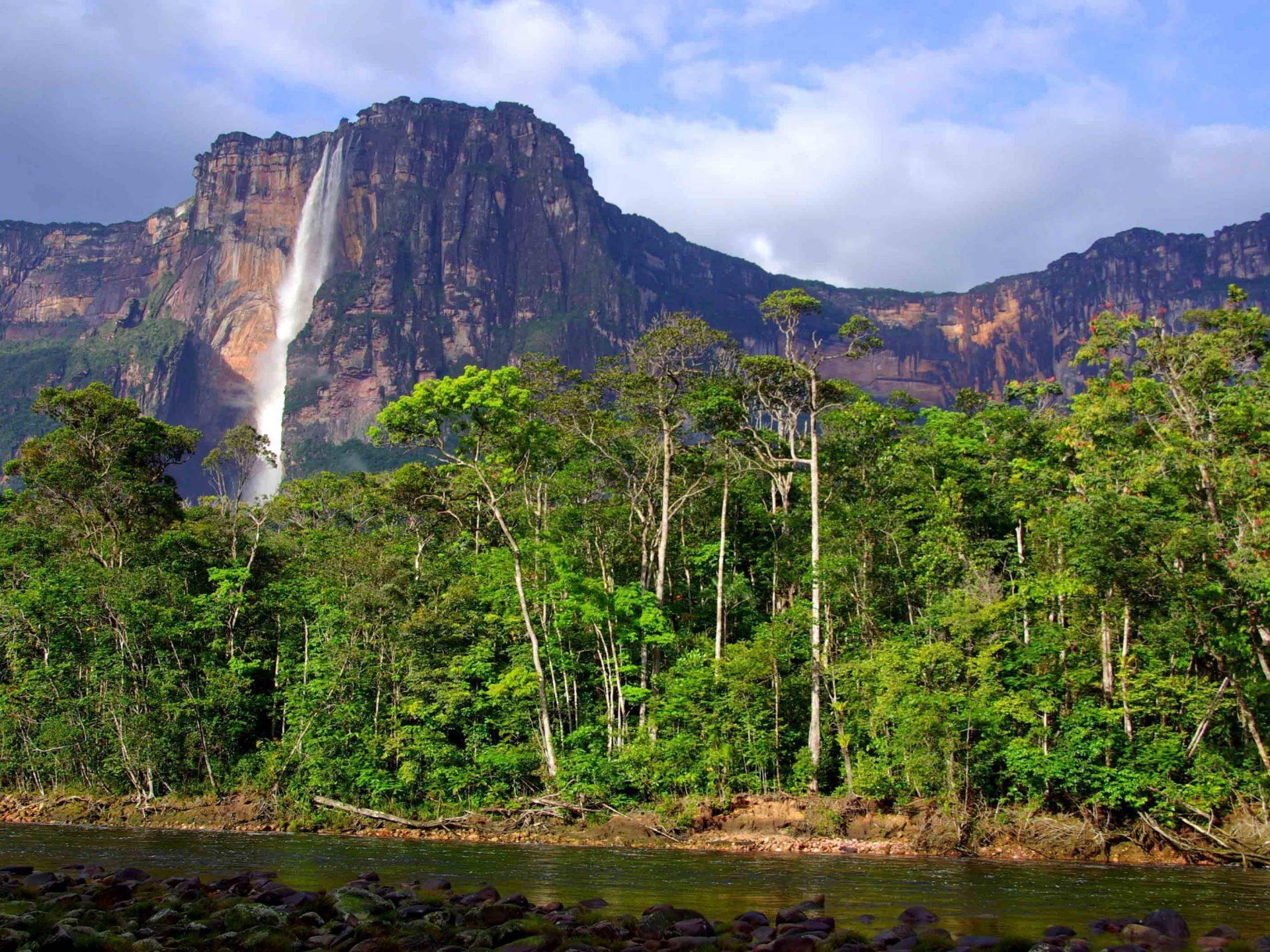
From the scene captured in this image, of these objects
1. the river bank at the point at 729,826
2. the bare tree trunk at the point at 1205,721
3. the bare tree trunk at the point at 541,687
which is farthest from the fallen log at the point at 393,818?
the bare tree trunk at the point at 1205,721

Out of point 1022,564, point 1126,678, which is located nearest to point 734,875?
point 1126,678

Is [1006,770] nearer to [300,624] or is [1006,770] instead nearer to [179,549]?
[300,624]

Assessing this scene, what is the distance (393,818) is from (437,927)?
22.8 m

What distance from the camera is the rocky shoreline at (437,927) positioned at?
1154 cm

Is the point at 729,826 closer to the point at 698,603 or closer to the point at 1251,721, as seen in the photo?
the point at 698,603

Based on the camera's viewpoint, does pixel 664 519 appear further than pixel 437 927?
Yes

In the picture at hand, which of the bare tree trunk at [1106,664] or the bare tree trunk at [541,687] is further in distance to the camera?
the bare tree trunk at [541,687]

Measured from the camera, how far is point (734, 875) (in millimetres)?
21891

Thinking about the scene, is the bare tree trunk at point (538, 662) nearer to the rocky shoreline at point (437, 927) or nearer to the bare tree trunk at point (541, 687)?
the bare tree trunk at point (541, 687)

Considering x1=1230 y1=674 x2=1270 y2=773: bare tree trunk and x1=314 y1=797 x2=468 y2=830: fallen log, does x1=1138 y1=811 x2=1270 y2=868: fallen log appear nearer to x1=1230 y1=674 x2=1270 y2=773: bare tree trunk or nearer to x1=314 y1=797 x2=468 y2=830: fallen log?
x1=1230 y1=674 x2=1270 y2=773: bare tree trunk

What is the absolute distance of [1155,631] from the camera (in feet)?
88.8

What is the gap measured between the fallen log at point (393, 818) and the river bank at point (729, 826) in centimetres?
9

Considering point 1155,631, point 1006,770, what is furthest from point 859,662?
point 1155,631

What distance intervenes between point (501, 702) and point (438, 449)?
9112 millimetres
